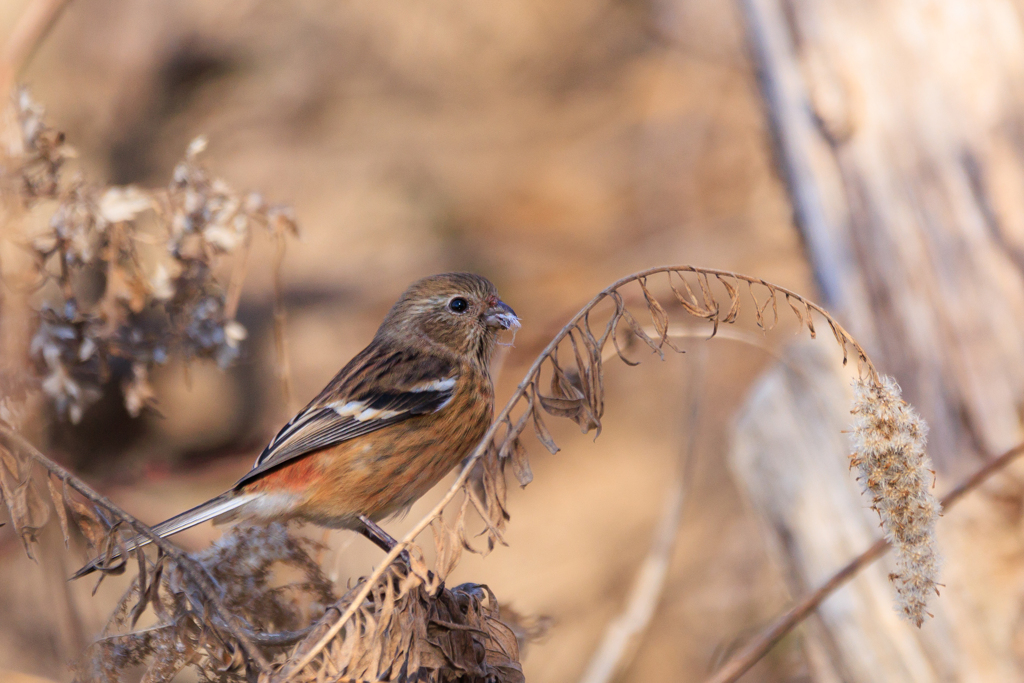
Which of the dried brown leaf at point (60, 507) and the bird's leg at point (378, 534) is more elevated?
the dried brown leaf at point (60, 507)

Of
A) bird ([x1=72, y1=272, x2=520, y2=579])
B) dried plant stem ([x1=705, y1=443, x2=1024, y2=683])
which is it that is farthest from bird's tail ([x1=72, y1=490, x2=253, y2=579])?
dried plant stem ([x1=705, y1=443, x2=1024, y2=683])

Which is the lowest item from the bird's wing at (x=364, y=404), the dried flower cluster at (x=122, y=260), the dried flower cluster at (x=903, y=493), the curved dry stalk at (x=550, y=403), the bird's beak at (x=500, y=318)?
the dried flower cluster at (x=903, y=493)

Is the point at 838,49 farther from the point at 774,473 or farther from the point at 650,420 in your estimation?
the point at 650,420

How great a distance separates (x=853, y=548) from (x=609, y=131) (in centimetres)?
560

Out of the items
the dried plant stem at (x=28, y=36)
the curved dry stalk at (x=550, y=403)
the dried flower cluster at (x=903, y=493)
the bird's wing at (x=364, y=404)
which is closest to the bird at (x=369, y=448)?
the bird's wing at (x=364, y=404)

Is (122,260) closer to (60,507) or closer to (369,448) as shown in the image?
(369,448)

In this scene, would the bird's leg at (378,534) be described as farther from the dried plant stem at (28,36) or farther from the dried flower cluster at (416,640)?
the dried plant stem at (28,36)

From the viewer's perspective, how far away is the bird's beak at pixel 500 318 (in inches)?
147

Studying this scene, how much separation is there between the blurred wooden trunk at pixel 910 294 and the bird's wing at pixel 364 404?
1934 mm

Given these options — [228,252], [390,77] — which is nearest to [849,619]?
[228,252]

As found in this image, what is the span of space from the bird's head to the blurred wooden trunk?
64.7 inches

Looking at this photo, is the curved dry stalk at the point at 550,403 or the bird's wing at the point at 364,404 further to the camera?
the bird's wing at the point at 364,404

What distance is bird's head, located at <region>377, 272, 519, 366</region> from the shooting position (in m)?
3.84

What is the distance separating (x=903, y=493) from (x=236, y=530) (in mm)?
2019
